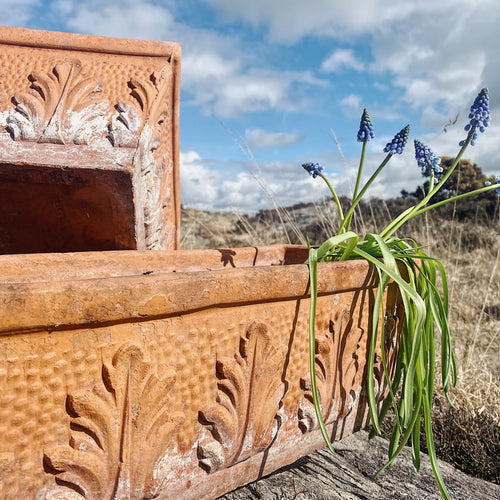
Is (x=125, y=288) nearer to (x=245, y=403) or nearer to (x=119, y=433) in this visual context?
(x=119, y=433)

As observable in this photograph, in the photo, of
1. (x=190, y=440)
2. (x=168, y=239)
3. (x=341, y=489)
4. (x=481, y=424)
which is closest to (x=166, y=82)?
(x=168, y=239)

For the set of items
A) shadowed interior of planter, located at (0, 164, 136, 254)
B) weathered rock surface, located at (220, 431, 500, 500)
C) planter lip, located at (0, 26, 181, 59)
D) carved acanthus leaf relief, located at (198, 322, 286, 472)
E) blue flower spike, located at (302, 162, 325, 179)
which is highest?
planter lip, located at (0, 26, 181, 59)

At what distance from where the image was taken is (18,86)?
54.2 inches

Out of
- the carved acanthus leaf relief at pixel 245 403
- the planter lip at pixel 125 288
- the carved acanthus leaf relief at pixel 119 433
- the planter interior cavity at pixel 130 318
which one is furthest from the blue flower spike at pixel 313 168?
the carved acanthus leaf relief at pixel 119 433

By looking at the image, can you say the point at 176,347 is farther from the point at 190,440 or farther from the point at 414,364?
the point at 414,364

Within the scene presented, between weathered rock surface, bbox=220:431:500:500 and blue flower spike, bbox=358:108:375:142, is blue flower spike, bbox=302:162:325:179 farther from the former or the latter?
weathered rock surface, bbox=220:431:500:500

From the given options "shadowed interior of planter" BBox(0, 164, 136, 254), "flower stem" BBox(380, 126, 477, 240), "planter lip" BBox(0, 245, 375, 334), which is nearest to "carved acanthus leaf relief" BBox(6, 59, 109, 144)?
"shadowed interior of planter" BBox(0, 164, 136, 254)

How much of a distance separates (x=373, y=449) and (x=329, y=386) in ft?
1.34

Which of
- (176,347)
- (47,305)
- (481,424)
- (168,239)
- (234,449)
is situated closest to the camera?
(47,305)

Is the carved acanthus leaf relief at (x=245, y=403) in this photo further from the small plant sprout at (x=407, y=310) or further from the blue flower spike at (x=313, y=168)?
the blue flower spike at (x=313, y=168)

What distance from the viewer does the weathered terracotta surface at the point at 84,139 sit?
128cm

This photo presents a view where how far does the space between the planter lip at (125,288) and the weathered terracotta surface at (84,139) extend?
0.79 feet

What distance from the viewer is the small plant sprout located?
1.04 meters

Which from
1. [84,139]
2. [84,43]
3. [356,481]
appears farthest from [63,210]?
[356,481]
